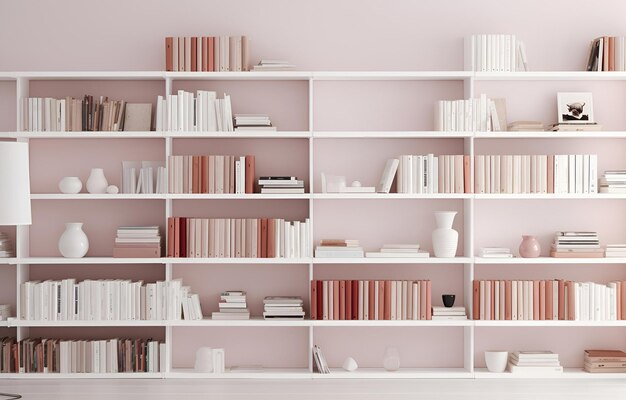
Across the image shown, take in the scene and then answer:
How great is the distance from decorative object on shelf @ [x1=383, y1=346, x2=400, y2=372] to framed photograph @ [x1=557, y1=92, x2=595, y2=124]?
1.94m

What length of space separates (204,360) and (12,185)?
1796mm

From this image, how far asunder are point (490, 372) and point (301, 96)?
2.31 meters

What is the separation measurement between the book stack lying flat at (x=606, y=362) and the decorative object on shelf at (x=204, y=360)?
101 inches

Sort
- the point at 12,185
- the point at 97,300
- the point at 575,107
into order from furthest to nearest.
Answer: the point at 575,107
the point at 97,300
the point at 12,185

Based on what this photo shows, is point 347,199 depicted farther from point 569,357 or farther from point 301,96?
point 569,357

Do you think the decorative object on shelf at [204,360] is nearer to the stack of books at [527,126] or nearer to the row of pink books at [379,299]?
the row of pink books at [379,299]

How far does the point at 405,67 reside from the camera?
5.72 m

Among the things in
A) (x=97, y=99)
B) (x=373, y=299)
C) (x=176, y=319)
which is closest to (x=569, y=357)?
A: (x=373, y=299)

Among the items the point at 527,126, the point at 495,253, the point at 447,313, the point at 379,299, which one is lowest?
the point at 447,313

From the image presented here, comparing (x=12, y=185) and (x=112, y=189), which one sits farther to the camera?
(x=112, y=189)

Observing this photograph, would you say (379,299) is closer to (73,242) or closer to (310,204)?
(310,204)

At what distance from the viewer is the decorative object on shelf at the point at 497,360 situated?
18.1 ft

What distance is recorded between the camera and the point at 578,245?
5.50 meters

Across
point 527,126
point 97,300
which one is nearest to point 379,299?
point 527,126
